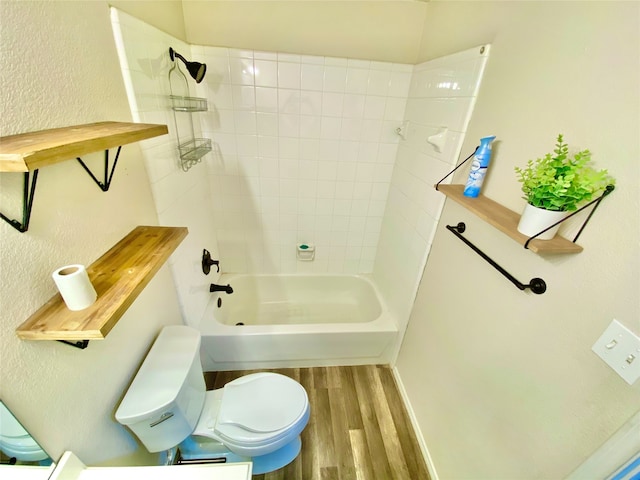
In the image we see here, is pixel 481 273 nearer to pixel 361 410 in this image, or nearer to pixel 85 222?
pixel 361 410

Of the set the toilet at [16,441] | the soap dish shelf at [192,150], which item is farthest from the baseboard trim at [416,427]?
the soap dish shelf at [192,150]

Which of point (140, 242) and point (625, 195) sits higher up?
point (625, 195)

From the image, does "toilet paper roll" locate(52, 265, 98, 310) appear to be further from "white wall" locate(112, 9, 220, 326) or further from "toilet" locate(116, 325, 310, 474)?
"white wall" locate(112, 9, 220, 326)

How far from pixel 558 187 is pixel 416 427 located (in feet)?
Result: 4.90

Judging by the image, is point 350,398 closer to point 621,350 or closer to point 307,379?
point 307,379

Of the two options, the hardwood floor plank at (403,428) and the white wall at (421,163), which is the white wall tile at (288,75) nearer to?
the white wall at (421,163)

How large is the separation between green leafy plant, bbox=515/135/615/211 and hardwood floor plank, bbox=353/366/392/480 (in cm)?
146

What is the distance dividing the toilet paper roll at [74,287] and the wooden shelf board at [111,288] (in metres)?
0.02

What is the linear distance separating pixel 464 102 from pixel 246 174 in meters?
1.36

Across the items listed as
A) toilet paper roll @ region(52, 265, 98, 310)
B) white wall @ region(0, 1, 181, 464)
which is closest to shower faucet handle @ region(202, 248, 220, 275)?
white wall @ region(0, 1, 181, 464)

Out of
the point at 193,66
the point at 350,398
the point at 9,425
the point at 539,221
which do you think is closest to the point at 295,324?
the point at 350,398

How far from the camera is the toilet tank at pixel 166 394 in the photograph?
0.88 meters

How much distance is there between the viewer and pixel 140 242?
0.92 meters

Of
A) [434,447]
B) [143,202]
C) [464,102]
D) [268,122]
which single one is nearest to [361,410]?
[434,447]
